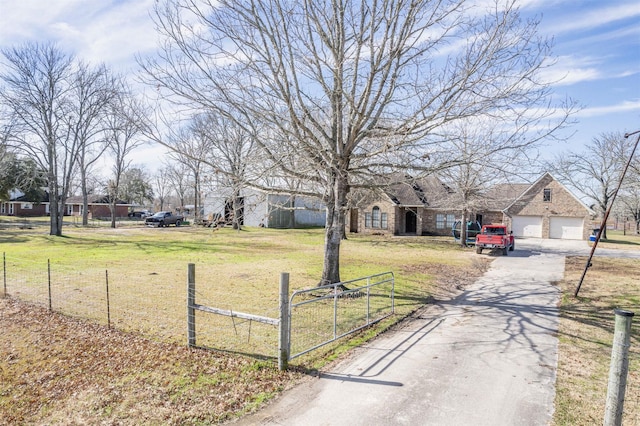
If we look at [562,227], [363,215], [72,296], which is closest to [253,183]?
[72,296]

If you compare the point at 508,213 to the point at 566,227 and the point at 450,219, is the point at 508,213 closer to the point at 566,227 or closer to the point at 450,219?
the point at 566,227

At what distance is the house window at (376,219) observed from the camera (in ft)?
118

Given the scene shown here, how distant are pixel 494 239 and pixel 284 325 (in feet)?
61.9

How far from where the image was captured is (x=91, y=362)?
20.8ft

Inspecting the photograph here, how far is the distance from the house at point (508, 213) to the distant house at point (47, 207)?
157 feet

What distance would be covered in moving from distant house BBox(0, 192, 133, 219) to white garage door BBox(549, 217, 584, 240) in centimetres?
6166

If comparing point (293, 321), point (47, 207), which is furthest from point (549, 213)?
point (47, 207)

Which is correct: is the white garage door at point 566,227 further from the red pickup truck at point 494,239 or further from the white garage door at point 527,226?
the red pickup truck at point 494,239

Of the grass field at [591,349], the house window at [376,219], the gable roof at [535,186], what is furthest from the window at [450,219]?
the grass field at [591,349]

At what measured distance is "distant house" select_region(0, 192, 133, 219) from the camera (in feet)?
203

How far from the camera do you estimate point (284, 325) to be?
5664mm

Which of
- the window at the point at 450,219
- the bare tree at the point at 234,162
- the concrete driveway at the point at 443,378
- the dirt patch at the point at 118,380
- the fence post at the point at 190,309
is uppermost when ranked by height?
the bare tree at the point at 234,162

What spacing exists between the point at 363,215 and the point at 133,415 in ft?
109

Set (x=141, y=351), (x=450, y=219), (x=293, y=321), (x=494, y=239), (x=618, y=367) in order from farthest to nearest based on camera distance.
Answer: (x=450, y=219) → (x=494, y=239) → (x=293, y=321) → (x=141, y=351) → (x=618, y=367)
